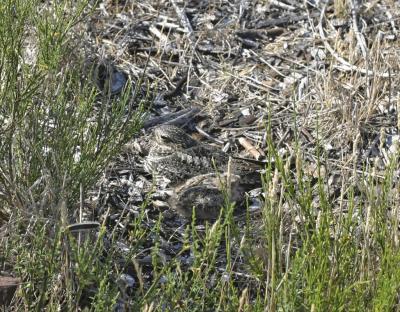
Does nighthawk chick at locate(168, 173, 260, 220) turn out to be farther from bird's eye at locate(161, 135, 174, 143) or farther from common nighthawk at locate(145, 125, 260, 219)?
bird's eye at locate(161, 135, 174, 143)

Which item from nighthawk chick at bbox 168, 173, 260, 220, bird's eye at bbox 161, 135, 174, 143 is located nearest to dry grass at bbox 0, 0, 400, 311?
→ nighthawk chick at bbox 168, 173, 260, 220

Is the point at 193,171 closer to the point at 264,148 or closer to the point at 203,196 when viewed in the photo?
the point at 203,196

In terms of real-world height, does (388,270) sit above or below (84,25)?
Answer: below

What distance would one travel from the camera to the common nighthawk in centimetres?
540

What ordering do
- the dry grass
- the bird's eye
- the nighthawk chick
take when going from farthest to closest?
the bird's eye, the nighthawk chick, the dry grass

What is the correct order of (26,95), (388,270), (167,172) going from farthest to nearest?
(167,172) → (26,95) → (388,270)

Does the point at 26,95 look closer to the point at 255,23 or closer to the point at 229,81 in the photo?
the point at 229,81

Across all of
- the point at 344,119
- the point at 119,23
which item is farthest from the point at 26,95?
the point at 119,23

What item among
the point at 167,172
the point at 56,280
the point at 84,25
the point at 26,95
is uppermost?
the point at 84,25

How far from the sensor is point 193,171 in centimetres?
577

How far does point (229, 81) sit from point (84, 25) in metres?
1.19

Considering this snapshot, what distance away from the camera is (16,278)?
405 centimetres

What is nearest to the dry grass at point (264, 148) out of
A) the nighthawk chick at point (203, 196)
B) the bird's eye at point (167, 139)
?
the nighthawk chick at point (203, 196)

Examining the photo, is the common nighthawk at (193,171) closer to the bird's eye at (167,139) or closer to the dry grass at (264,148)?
the bird's eye at (167,139)
